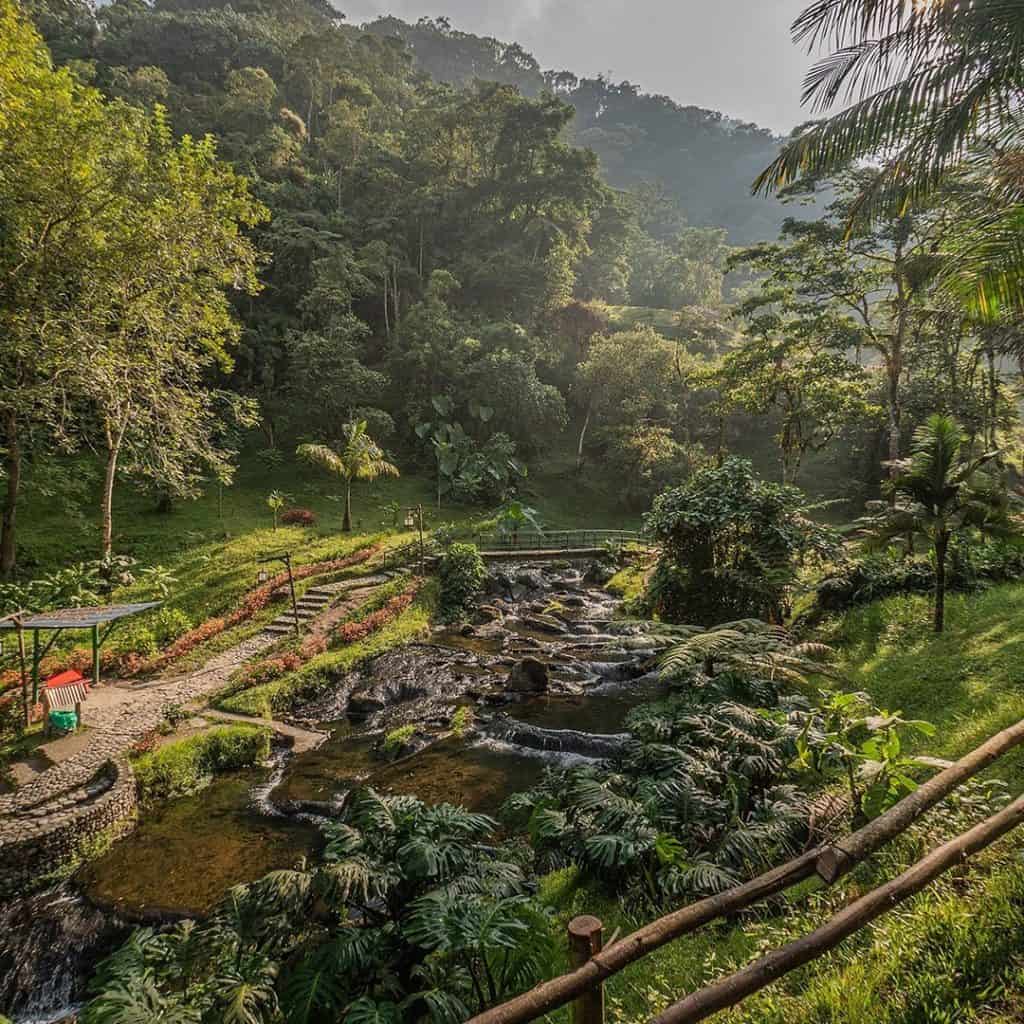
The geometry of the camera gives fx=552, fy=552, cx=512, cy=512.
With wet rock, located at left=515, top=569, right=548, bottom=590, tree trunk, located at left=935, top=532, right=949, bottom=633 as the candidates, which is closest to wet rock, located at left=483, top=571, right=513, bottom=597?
wet rock, located at left=515, top=569, right=548, bottom=590

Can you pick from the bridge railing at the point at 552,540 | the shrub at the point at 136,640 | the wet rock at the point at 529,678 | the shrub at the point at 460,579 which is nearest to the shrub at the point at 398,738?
the wet rock at the point at 529,678

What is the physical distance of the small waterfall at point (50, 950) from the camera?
5078mm

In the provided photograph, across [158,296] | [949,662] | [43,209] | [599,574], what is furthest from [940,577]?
[43,209]

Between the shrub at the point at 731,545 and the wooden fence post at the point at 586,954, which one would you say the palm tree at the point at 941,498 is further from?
the wooden fence post at the point at 586,954

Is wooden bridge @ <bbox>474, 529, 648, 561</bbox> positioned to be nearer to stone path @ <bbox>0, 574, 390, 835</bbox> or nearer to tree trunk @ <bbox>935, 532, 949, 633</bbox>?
stone path @ <bbox>0, 574, 390, 835</bbox>

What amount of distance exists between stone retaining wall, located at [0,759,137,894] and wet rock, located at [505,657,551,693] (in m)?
6.54

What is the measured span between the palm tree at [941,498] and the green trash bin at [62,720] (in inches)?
522

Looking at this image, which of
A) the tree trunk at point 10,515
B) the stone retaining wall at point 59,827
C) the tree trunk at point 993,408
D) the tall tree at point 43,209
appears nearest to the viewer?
the stone retaining wall at point 59,827

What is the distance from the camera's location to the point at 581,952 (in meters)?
2.24

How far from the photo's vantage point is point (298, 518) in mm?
23344

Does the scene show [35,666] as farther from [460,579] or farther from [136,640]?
[460,579]

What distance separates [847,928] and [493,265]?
4004cm

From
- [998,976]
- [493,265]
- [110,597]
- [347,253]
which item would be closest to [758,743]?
[998,976]

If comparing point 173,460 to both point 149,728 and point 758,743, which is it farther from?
point 758,743
